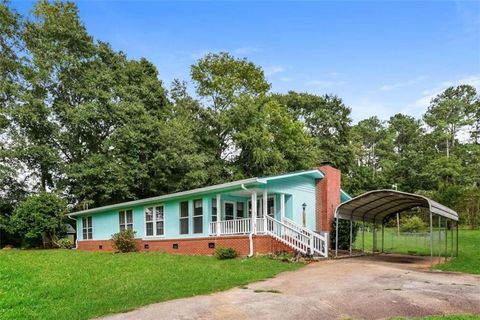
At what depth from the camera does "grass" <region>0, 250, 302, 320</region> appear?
812 centimetres

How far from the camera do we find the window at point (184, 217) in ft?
64.5

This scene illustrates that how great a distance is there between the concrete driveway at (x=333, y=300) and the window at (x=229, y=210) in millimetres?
8192

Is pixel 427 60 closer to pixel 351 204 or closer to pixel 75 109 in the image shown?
pixel 351 204

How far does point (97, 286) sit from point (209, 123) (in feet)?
77.5

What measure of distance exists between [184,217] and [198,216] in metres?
1.01

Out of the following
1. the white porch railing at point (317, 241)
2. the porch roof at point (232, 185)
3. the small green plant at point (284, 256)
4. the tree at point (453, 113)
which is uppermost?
the tree at point (453, 113)

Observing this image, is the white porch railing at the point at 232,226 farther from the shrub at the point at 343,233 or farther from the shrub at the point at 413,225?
the shrub at the point at 413,225

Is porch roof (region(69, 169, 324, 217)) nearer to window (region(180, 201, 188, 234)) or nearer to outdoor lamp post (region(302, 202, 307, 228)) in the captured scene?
window (region(180, 201, 188, 234))

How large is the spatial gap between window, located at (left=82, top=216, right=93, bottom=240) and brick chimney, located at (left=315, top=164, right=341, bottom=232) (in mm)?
14661

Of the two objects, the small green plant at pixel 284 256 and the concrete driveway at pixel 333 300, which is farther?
the small green plant at pixel 284 256

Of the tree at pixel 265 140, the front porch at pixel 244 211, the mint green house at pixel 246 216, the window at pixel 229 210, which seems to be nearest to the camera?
the mint green house at pixel 246 216

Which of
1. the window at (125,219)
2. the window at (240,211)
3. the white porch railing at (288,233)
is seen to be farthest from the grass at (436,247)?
the window at (125,219)

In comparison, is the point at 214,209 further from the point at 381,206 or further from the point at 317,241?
the point at 381,206

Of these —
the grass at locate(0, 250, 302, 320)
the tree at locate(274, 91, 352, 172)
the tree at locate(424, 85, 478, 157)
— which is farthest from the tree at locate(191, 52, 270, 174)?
the tree at locate(424, 85, 478, 157)
